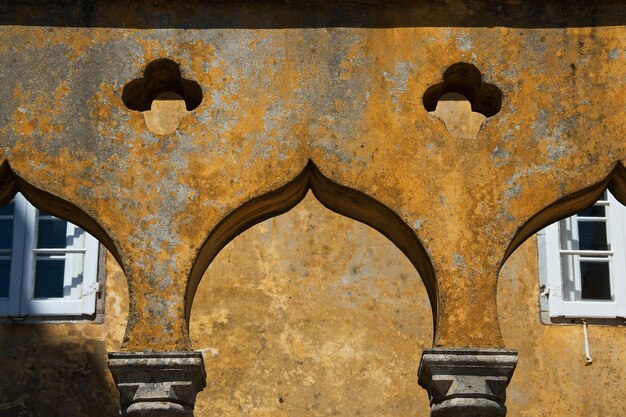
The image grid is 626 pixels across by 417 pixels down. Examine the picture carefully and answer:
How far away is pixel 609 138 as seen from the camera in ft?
28.8

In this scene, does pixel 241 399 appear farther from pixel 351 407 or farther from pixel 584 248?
pixel 584 248

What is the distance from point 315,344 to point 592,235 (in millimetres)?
2444

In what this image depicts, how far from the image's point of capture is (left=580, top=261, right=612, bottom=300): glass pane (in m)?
13.6

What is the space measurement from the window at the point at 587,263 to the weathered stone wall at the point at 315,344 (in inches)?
5.1

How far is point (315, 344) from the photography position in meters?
13.4

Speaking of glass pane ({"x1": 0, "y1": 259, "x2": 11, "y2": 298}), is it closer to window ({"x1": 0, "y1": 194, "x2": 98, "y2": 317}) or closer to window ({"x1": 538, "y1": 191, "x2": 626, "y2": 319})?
window ({"x1": 0, "y1": 194, "x2": 98, "y2": 317})

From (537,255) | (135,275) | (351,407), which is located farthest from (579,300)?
(135,275)

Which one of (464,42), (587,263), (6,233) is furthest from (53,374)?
(464,42)

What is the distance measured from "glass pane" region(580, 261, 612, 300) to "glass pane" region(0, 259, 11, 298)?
4558 mm

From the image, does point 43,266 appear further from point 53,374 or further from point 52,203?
point 52,203

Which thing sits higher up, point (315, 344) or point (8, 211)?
point (8, 211)

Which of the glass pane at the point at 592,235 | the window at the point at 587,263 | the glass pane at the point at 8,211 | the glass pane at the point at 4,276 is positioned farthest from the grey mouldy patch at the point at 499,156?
the glass pane at the point at 8,211

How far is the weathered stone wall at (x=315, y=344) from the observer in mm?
13211

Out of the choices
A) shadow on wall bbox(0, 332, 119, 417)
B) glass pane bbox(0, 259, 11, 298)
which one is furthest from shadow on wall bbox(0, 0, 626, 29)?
glass pane bbox(0, 259, 11, 298)
